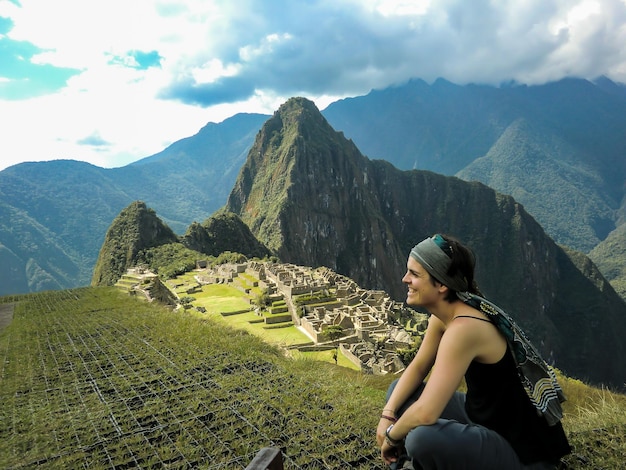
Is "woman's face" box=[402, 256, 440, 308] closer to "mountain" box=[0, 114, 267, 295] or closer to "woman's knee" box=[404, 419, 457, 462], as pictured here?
"woman's knee" box=[404, 419, 457, 462]

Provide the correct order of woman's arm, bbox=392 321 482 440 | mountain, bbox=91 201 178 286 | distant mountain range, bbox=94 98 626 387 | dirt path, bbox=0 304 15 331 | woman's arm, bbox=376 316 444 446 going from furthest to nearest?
distant mountain range, bbox=94 98 626 387, mountain, bbox=91 201 178 286, dirt path, bbox=0 304 15 331, woman's arm, bbox=376 316 444 446, woman's arm, bbox=392 321 482 440

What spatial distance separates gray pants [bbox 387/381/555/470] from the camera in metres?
2.39

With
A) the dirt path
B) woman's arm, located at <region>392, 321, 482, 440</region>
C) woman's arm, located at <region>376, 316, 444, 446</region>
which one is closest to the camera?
woman's arm, located at <region>392, 321, 482, 440</region>

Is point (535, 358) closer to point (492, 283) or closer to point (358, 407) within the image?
point (358, 407)

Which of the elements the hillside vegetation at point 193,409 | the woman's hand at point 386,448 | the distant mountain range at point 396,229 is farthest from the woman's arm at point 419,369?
the distant mountain range at point 396,229

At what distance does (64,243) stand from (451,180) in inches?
5132

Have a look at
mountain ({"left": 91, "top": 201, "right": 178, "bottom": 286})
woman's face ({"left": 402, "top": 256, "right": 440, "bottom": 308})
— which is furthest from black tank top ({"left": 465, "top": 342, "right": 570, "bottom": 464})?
mountain ({"left": 91, "top": 201, "right": 178, "bottom": 286})

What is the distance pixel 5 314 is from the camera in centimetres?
1548

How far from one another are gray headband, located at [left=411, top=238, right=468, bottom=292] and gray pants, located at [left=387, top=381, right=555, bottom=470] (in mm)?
857

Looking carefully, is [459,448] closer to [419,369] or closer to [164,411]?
[419,369]

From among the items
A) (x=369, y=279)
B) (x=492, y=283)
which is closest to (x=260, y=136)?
(x=369, y=279)

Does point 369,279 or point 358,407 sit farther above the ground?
point 358,407

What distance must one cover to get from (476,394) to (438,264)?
877mm

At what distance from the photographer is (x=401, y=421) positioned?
2549 millimetres
